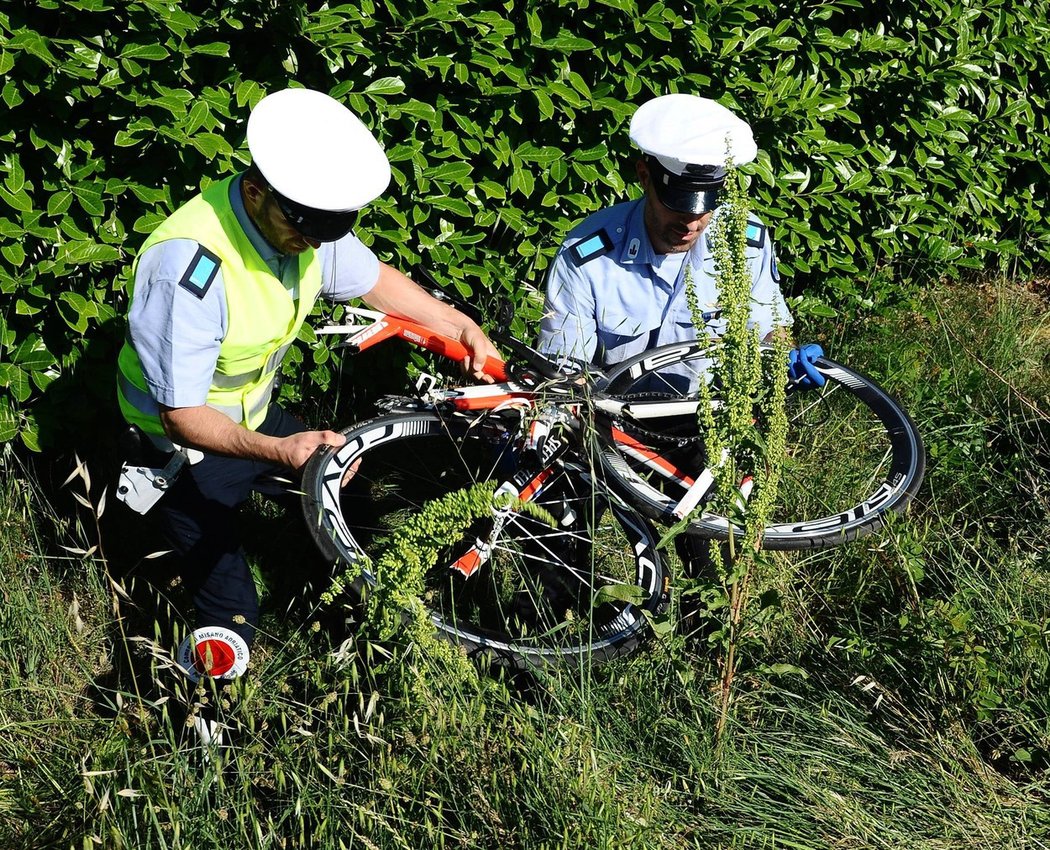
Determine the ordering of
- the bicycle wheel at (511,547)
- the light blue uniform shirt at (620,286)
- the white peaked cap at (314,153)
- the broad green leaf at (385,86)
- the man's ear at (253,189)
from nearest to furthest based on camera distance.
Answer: the white peaked cap at (314,153) < the man's ear at (253,189) < the bicycle wheel at (511,547) < the light blue uniform shirt at (620,286) < the broad green leaf at (385,86)

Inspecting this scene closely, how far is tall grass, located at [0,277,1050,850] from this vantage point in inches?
101

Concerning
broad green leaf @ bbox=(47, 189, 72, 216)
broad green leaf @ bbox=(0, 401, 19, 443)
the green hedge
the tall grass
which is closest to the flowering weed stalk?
the tall grass

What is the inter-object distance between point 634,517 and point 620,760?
0.71m

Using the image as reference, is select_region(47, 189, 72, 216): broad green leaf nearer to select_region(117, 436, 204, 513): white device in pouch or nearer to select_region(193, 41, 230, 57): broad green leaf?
select_region(193, 41, 230, 57): broad green leaf

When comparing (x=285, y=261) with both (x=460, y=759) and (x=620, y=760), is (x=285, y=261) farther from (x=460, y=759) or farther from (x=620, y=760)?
(x=620, y=760)

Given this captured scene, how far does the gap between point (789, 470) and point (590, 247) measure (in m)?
1.15

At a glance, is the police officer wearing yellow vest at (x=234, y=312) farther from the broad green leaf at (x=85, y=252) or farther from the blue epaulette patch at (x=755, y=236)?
the blue epaulette patch at (x=755, y=236)

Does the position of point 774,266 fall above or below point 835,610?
above

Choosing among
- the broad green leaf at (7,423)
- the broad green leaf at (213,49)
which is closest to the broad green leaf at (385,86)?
the broad green leaf at (213,49)

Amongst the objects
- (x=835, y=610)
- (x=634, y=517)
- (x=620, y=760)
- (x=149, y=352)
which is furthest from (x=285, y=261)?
(x=835, y=610)

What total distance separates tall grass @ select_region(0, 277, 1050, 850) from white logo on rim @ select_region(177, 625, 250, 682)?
0.32 feet

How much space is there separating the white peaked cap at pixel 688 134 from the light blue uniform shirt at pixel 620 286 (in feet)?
0.95

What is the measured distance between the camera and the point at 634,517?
3178 mm

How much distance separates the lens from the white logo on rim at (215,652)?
10.1 ft
